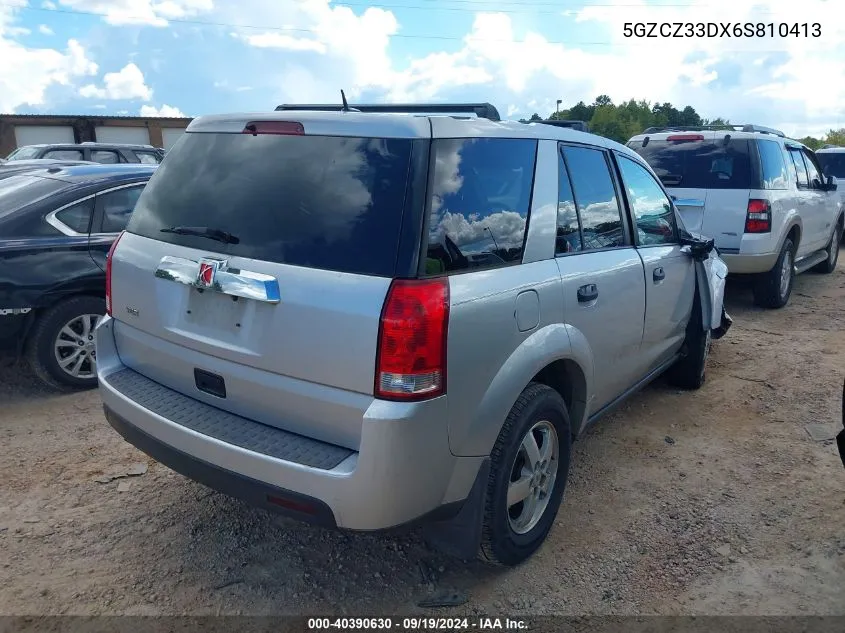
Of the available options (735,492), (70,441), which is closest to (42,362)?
(70,441)

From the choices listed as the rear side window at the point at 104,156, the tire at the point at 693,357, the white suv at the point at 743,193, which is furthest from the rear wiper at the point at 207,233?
the rear side window at the point at 104,156

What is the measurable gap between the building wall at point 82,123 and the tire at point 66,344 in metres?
30.2

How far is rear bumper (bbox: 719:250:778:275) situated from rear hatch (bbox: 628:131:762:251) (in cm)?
10

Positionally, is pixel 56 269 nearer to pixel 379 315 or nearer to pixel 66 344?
pixel 66 344

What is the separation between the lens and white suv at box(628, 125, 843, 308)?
704 centimetres

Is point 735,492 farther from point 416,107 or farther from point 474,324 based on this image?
point 416,107

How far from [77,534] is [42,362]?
1982 millimetres

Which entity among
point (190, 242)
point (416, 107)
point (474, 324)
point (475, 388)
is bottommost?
point (475, 388)

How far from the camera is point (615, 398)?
3.80 metres

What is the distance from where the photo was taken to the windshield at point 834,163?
46.6 ft

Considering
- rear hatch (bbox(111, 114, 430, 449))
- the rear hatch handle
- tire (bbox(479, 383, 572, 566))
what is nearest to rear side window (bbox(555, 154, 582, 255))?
tire (bbox(479, 383, 572, 566))

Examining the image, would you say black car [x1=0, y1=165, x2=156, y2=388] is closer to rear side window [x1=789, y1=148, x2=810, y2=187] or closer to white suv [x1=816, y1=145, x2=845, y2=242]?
rear side window [x1=789, y1=148, x2=810, y2=187]

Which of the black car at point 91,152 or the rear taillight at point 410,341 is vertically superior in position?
the black car at point 91,152

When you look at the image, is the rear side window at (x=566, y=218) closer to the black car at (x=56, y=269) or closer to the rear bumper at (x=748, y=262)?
the black car at (x=56, y=269)
